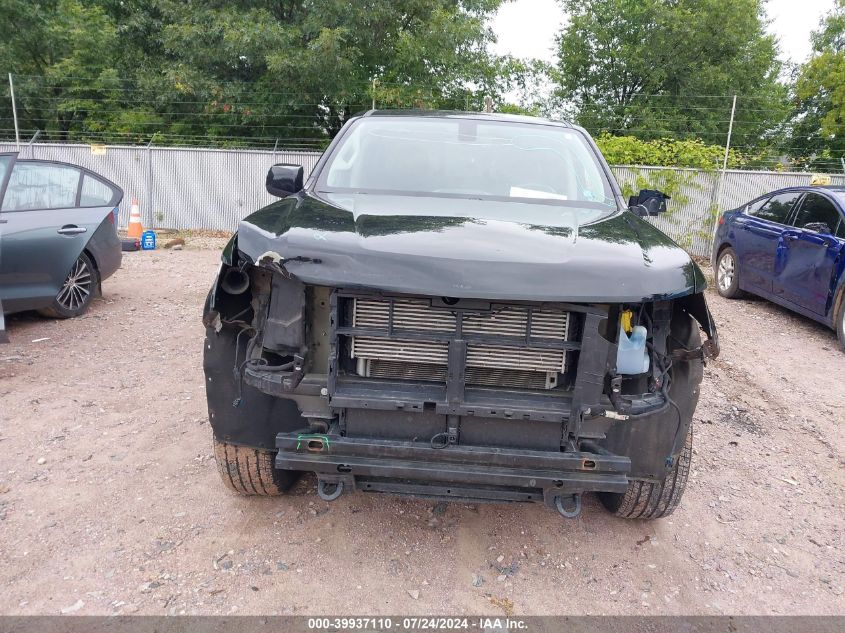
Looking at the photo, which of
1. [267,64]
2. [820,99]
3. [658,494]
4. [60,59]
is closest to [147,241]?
[267,64]

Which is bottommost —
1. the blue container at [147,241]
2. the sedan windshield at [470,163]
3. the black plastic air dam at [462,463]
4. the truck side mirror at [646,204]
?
the blue container at [147,241]

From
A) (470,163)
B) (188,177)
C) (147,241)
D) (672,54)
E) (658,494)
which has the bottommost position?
(147,241)

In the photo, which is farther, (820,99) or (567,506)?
(820,99)

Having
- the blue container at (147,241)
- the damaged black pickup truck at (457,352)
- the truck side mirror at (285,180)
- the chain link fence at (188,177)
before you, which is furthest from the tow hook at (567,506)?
the chain link fence at (188,177)

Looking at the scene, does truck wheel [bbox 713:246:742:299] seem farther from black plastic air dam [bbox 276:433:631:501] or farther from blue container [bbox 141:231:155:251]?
blue container [bbox 141:231:155:251]

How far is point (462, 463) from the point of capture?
2408 mm

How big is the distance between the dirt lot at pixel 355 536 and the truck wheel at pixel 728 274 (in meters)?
4.37

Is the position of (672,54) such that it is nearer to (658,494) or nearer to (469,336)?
(658,494)

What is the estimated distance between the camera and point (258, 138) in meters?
16.0

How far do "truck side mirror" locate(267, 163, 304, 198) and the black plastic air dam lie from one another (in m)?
1.67

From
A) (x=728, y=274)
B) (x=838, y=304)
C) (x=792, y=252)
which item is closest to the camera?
(x=838, y=304)

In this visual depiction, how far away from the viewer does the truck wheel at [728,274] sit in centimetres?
868

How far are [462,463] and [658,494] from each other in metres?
1.15

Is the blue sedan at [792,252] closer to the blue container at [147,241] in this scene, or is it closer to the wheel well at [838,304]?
the wheel well at [838,304]
